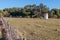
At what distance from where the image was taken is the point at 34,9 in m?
53.0

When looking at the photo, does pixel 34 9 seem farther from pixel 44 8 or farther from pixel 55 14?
pixel 55 14

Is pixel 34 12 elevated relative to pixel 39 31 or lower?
lower

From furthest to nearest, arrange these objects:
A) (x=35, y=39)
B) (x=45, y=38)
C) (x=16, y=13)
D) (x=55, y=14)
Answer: (x=16, y=13)
(x=55, y=14)
(x=45, y=38)
(x=35, y=39)

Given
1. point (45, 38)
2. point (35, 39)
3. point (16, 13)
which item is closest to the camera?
point (35, 39)

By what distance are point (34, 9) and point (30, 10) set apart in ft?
6.01

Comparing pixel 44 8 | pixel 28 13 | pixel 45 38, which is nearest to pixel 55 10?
pixel 44 8

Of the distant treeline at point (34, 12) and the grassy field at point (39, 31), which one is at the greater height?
the grassy field at point (39, 31)

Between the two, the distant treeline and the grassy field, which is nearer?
the grassy field

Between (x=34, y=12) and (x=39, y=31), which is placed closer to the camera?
(x=39, y=31)

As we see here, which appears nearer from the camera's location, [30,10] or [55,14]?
[55,14]

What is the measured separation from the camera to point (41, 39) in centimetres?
1348

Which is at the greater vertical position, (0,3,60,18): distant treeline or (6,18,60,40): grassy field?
(6,18,60,40): grassy field

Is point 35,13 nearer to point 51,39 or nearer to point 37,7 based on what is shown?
point 37,7

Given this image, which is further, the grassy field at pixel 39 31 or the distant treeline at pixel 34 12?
the distant treeline at pixel 34 12
